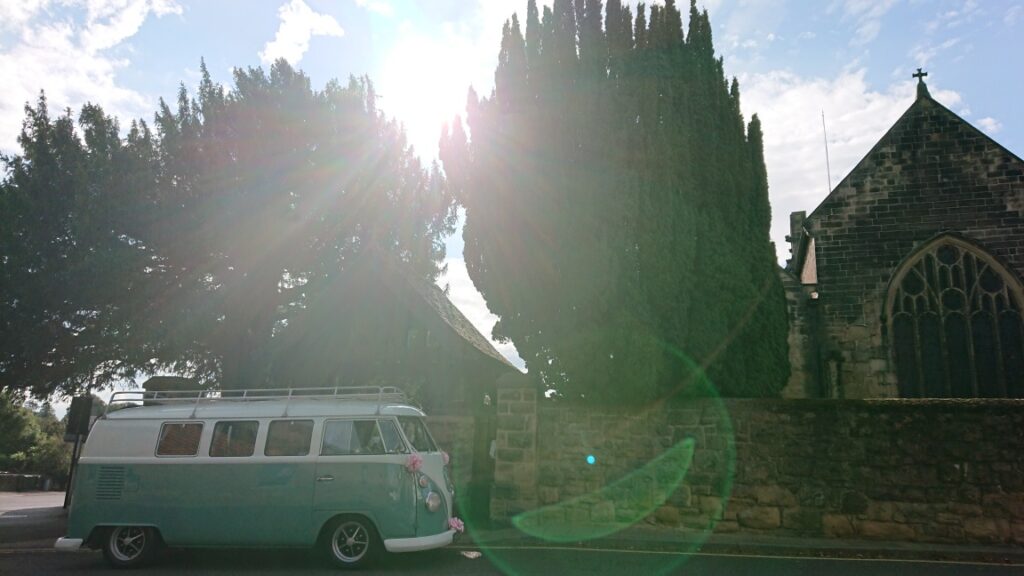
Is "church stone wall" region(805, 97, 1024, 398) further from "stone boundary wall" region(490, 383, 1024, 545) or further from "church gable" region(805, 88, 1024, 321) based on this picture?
"stone boundary wall" region(490, 383, 1024, 545)

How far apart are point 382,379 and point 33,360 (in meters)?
8.59

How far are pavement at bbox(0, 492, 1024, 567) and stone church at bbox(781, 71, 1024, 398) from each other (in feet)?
22.6

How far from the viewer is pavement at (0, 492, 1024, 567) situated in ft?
30.3

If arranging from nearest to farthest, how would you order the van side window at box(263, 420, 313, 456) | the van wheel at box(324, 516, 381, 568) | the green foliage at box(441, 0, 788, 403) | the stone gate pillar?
the van wheel at box(324, 516, 381, 568) → the van side window at box(263, 420, 313, 456) → the green foliage at box(441, 0, 788, 403) → the stone gate pillar

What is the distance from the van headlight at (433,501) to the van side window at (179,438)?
3.27 meters

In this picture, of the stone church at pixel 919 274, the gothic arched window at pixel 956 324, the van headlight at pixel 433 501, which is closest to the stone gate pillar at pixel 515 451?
the van headlight at pixel 433 501

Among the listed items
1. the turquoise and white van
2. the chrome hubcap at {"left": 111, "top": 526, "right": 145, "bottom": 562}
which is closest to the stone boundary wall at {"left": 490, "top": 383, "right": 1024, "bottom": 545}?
the turquoise and white van

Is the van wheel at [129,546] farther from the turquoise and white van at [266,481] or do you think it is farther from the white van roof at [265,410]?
the white van roof at [265,410]

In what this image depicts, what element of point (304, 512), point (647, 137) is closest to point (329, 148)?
point (647, 137)

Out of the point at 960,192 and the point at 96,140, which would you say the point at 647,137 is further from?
the point at 96,140

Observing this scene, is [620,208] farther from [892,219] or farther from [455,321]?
[892,219]

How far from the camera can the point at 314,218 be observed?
1925cm

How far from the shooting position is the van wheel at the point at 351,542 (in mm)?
8180

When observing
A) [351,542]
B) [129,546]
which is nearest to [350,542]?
[351,542]
